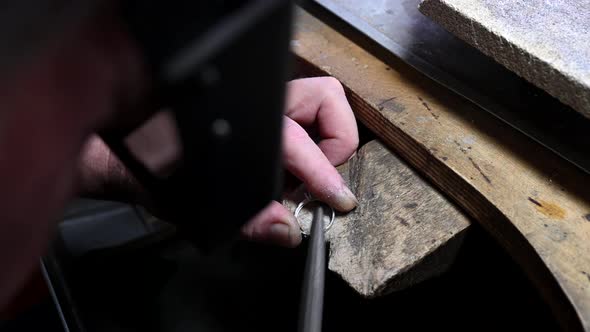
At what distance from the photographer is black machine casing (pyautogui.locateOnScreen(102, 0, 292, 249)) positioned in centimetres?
28

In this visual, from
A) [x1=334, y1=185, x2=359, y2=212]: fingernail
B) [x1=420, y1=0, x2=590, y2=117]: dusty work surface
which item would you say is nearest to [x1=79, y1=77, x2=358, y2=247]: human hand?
[x1=334, y1=185, x2=359, y2=212]: fingernail

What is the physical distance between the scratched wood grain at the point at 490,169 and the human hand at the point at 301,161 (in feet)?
0.15

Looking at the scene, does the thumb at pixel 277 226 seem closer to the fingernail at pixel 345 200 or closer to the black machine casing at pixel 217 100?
the fingernail at pixel 345 200

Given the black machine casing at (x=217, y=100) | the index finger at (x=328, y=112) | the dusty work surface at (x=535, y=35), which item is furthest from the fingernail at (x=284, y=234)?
the dusty work surface at (x=535, y=35)

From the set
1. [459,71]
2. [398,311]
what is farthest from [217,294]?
[459,71]

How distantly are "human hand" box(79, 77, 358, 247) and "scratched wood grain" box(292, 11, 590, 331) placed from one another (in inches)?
1.8

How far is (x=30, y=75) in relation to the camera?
0.78 ft

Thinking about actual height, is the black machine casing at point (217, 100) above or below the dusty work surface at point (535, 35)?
above

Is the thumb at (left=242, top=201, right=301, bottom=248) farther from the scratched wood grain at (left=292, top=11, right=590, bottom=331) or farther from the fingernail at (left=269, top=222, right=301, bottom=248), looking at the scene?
the scratched wood grain at (left=292, top=11, right=590, bottom=331)

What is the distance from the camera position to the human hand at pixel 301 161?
65 cm

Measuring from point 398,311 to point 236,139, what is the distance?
Result: 73 cm

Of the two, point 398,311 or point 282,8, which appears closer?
point 282,8

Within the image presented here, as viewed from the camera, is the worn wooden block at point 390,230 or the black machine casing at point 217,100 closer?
the black machine casing at point 217,100

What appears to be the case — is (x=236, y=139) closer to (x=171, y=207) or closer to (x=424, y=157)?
(x=171, y=207)
